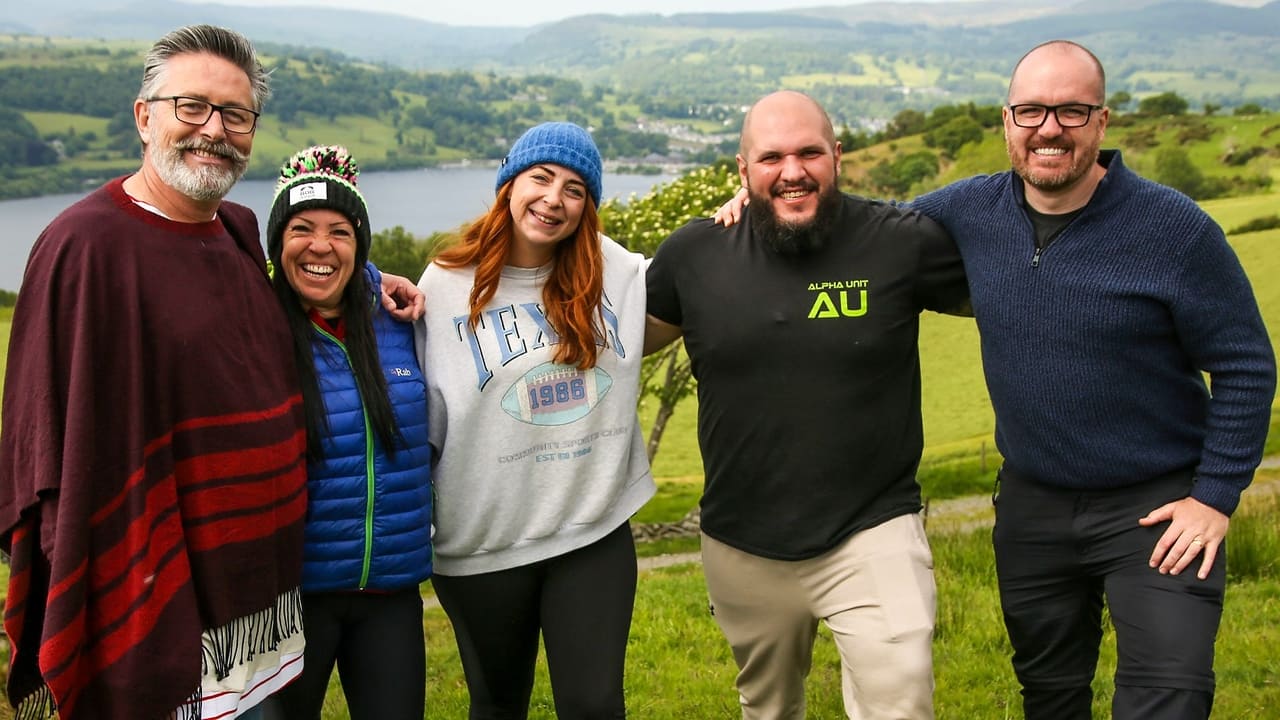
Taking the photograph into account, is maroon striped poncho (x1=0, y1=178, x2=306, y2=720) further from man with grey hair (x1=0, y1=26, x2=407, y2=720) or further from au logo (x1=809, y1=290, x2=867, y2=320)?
au logo (x1=809, y1=290, x2=867, y2=320)

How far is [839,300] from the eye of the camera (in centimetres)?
441

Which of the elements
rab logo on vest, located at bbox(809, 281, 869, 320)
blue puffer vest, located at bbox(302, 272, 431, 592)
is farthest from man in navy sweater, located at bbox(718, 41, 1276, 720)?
blue puffer vest, located at bbox(302, 272, 431, 592)

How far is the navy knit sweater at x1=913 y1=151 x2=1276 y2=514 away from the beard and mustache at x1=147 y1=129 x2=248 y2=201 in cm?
301

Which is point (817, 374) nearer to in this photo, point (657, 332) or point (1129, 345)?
point (657, 332)

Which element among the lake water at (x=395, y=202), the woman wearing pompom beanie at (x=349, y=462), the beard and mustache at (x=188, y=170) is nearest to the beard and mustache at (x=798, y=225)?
the woman wearing pompom beanie at (x=349, y=462)

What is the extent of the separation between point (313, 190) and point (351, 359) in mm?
667

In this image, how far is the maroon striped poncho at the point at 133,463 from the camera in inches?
126

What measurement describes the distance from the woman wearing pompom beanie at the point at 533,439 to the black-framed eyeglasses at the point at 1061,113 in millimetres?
1774

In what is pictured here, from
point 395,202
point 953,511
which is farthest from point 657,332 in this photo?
point 395,202

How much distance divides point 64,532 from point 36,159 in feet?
546

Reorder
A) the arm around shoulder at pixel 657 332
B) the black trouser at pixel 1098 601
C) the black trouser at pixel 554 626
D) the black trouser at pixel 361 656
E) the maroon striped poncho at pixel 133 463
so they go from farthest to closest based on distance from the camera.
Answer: the arm around shoulder at pixel 657 332
the black trouser at pixel 554 626
the black trouser at pixel 361 656
the black trouser at pixel 1098 601
the maroon striped poncho at pixel 133 463

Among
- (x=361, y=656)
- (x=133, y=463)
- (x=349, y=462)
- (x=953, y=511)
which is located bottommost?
(x=953, y=511)

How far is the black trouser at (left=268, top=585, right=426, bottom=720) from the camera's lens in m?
4.07

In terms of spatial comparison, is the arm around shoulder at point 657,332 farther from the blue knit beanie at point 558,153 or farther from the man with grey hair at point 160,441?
the man with grey hair at point 160,441
